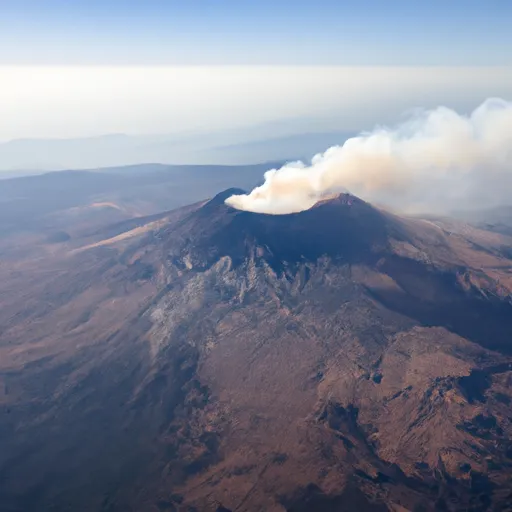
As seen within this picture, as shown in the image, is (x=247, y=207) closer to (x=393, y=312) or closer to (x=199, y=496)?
(x=393, y=312)

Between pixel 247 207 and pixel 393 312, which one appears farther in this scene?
pixel 247 207

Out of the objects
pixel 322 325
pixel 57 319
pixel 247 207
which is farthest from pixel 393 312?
pixel 57 319

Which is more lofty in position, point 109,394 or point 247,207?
point 247,207

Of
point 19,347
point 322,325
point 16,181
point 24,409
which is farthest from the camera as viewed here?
point 16,181

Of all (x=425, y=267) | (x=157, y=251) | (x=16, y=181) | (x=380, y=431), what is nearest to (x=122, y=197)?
(x=16, y=181)

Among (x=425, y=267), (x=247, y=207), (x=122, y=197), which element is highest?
(x=247, y=207)

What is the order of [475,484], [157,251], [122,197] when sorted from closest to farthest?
[475,484]
[157,251]
[122,197]

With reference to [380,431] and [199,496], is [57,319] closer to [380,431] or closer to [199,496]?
[199,496]
